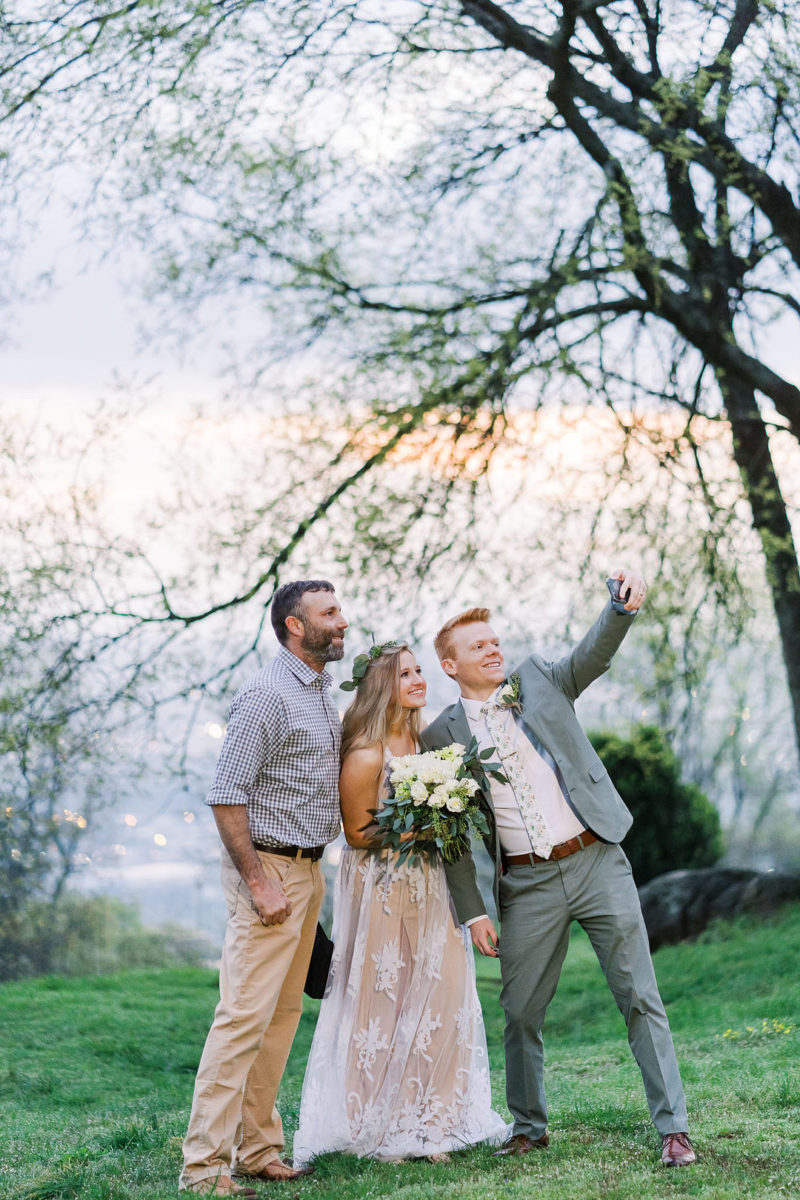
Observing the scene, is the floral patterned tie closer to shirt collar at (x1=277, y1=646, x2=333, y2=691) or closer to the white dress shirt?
the white dress shirt

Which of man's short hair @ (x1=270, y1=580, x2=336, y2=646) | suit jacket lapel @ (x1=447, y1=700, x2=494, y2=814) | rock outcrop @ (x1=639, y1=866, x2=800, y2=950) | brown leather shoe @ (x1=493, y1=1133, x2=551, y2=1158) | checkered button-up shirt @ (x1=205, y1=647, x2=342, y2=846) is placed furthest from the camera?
rock outcrop @ (x1=639, y1=866, x2=800, y2=950)

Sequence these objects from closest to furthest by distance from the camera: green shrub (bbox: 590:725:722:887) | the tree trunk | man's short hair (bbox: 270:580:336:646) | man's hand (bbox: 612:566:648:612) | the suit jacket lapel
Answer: man's hand (bbox: 612:566:648:612), the suit jacket lapel, man's short hair (bbox: 270:580:336:646), the tree trunk, green shrub (bbox: 590:725:722:887)

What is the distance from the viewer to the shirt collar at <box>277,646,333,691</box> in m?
4.40

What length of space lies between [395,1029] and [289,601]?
1697 mm

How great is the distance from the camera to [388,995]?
4477 millimetres

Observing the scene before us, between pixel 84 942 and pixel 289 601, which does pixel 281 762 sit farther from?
pixel 84 942

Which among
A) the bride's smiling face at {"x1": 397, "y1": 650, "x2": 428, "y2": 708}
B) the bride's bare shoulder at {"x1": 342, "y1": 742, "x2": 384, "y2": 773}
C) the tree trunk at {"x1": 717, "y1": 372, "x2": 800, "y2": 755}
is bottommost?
the bride's bare shoulder at {"x1": 342, "y1": 742, "x2": 384, "y2": 773}

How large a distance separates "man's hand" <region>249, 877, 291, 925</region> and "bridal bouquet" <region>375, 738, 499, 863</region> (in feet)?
1.48

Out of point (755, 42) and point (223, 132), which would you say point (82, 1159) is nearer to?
point (223, 132)

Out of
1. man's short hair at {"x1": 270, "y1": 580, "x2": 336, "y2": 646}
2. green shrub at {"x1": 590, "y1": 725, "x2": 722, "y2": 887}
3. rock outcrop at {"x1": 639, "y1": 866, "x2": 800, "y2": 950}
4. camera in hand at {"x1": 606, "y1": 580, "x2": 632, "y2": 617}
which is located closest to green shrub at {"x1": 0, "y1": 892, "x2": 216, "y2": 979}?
green shrub at {"x1": 590, "y1": 725, "x2": 722, "y2": 887}

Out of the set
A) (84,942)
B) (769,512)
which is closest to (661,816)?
(769,512)

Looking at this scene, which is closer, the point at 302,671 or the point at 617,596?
the point at 617,596

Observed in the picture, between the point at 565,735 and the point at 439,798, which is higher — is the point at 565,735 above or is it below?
above

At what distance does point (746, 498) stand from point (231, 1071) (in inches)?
255
